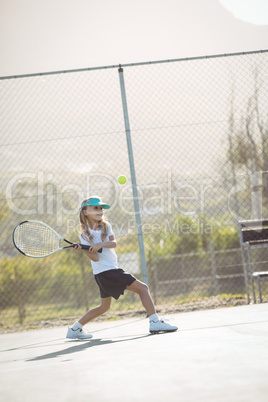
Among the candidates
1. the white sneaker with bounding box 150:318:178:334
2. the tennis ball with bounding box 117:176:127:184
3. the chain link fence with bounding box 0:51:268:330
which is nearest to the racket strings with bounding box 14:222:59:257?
the white sneaker with bounding box 150:318:178:334

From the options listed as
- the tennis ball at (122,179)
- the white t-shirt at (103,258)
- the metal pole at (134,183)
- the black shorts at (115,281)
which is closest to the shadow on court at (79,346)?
the black shorts at (115,281)

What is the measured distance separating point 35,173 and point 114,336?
10.4 ft

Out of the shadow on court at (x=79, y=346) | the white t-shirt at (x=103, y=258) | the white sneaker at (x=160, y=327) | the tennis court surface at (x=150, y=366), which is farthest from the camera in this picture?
the white t-shirt at (x=103, y=258)

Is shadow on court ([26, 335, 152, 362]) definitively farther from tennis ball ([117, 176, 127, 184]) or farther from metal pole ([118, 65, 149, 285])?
tennis ball ([117, 176, 127, 184])

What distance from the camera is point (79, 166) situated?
7.15 m

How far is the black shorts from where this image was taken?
482 cm

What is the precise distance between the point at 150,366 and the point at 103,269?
198 centimetres

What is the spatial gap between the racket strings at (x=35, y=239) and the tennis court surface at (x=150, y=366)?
2.60 feet

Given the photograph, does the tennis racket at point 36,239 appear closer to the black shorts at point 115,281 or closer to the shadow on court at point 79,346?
the black shorts at point 115,281

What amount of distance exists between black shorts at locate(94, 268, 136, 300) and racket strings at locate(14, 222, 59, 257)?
618 millimetres

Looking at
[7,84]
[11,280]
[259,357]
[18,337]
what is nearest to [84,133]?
[7,84]

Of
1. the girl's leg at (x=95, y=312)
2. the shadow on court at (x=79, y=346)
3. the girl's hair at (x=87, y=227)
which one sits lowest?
the shadow on court at (x=79, y=346)

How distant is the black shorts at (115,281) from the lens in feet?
15.8
